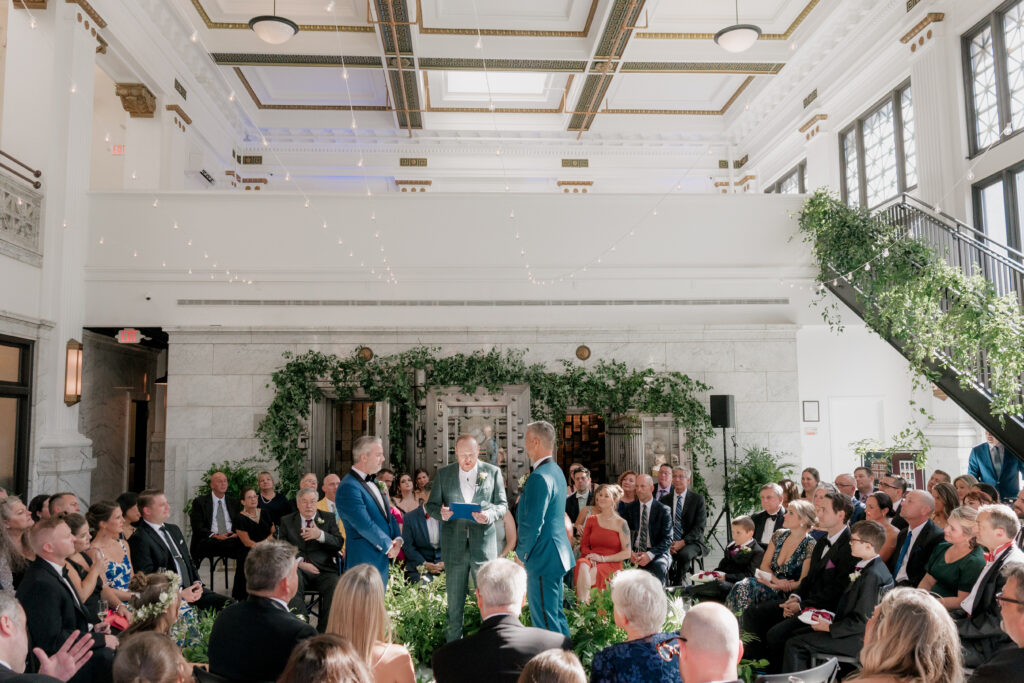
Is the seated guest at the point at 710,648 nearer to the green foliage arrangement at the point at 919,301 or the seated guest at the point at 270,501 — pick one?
the green foliage arrangement at the point at 919,301

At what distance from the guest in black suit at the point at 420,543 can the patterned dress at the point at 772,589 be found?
2.51 m

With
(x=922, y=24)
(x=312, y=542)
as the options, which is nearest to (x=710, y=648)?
(x=312, y=542)

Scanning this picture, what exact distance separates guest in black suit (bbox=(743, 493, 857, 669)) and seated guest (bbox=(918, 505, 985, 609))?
54 cm

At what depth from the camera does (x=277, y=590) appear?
309 centimetres

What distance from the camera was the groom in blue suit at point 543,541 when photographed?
15.6ft

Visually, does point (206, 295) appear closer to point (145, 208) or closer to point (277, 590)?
point (145, 208)

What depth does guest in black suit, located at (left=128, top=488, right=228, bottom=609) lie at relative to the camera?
18.1 feet

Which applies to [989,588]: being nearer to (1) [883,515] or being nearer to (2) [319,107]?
(1) [883,515]

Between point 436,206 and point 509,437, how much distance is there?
3212mm

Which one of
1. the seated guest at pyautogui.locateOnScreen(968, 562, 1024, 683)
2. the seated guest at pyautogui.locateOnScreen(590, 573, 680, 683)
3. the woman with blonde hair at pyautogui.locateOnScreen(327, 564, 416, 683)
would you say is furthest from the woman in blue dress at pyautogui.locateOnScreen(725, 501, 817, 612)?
the woman with blonde hair at pyautogui.locateOnScreen(327, 564, 416, 683)

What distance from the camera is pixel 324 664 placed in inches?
84.7

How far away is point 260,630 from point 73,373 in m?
7.79

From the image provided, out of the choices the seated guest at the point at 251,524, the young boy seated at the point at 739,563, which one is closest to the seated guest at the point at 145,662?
the young boy seated at the point at 739,563

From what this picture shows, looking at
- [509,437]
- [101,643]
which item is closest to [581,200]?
[509,437]
